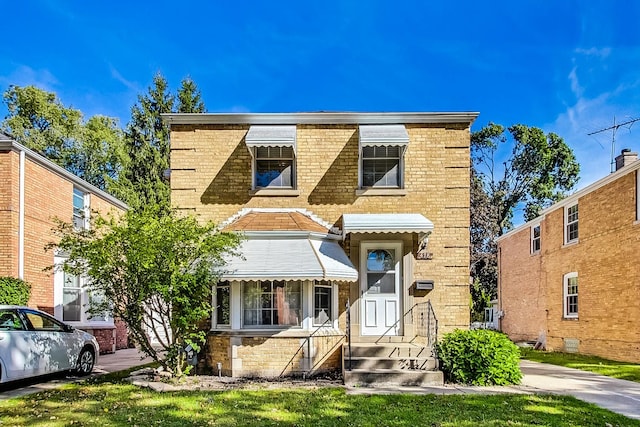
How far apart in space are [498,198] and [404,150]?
32729 mm

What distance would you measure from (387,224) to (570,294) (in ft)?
43.0

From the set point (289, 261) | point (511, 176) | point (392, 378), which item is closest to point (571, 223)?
point (392, 378)

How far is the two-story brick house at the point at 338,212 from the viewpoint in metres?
11.9

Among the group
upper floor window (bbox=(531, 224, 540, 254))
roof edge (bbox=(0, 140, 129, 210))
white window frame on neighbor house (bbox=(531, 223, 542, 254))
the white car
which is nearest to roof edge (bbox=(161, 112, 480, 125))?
roof edge (bbox=(0, 140, 129, 210))

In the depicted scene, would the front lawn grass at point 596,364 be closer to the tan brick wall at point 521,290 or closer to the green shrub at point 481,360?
the green shrub at point 481,360

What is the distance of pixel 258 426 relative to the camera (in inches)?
286

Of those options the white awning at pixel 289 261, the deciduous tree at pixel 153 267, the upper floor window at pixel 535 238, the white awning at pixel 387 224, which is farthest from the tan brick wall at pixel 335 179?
the upper floor window at pixel 535 238

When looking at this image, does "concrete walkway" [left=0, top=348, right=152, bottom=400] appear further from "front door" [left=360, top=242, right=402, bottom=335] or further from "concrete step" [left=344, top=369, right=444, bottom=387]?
"front door" [left=360, top=242, right=402, bottom=335]

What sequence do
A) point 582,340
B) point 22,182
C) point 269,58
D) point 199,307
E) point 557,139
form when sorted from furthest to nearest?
1. point 557,139
2. point 269,58
3. point 582,340
4. point 22,182
5. point 199,307

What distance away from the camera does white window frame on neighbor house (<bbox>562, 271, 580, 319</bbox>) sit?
66.1ft

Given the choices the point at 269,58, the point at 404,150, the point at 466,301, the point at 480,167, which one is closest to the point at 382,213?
the point at 404,150

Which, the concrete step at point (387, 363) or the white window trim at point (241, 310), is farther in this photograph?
the white window trim at point (241, 310)

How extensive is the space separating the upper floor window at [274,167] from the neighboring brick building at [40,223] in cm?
477

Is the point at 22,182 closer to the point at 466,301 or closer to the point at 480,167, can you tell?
the point at 466,301
